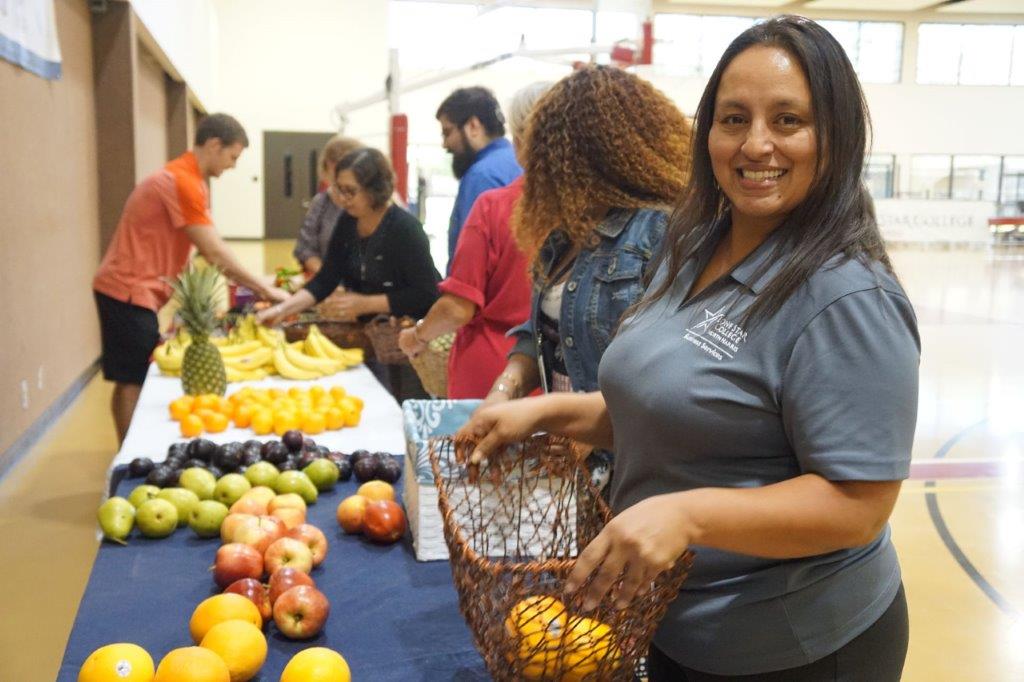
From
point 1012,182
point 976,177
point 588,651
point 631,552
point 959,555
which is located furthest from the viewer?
point 1012,182

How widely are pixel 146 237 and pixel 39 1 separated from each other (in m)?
1.50

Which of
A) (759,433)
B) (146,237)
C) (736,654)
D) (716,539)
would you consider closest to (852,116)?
(759,433)

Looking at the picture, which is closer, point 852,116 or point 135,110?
point 852,116

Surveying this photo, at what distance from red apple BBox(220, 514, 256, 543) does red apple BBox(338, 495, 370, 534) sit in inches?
7.6

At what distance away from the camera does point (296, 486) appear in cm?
219

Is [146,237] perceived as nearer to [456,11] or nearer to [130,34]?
[130,34]

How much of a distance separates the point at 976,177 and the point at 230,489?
87.4 ft

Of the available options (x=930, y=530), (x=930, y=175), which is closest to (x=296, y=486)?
(x=930, y=530)

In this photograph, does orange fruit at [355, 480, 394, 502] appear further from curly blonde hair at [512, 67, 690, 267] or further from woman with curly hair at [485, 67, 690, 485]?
curly blonde hair at [512, 67, 690, 267]

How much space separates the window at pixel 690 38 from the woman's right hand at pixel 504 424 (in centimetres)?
2340

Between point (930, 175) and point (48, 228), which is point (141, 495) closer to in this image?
point (48, 228)

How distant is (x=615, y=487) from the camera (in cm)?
132

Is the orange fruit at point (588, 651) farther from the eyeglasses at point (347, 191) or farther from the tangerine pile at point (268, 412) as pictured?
the eyeglasses at point (347, 191)

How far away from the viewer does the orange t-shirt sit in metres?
4.53
